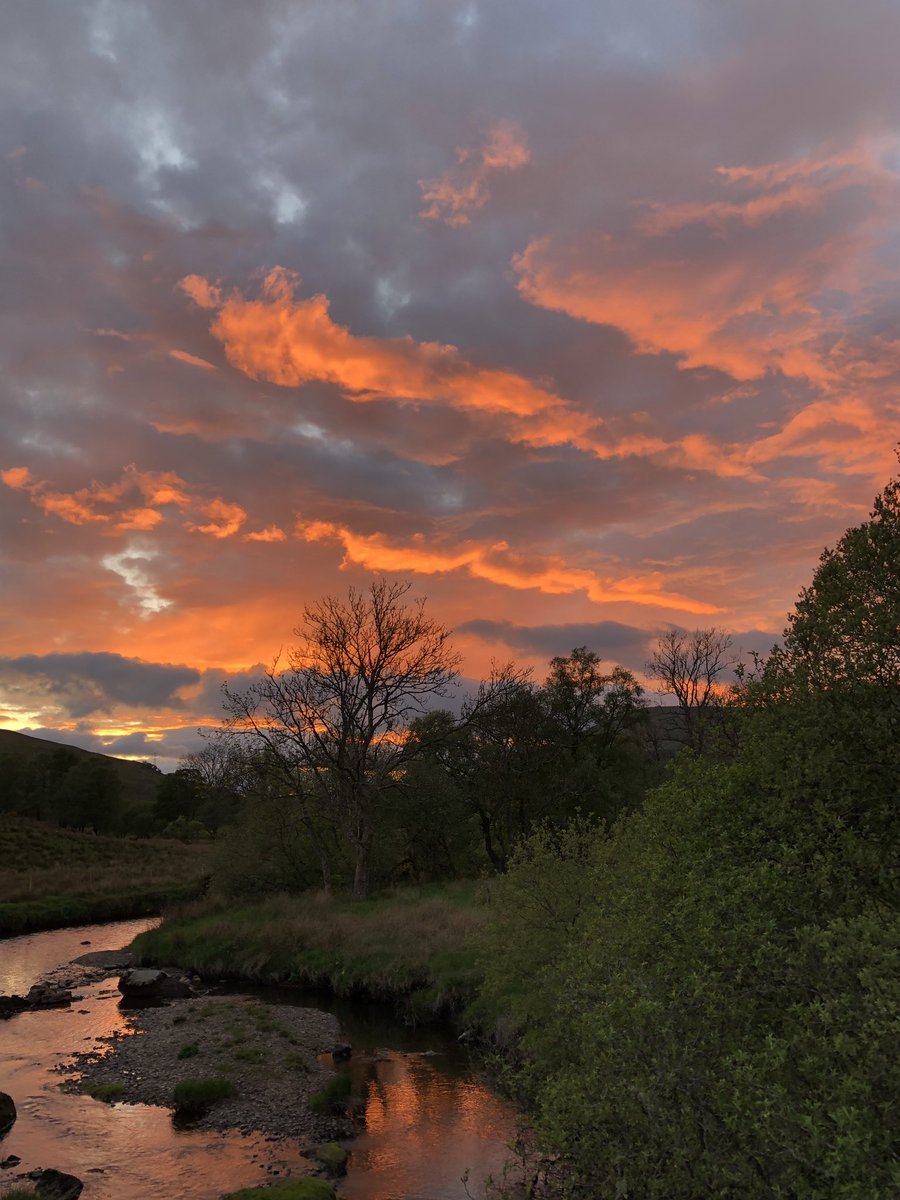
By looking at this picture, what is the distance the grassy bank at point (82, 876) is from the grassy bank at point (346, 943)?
11.8 meters

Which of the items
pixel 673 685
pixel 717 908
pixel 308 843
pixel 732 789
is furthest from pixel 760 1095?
pixel 673 685

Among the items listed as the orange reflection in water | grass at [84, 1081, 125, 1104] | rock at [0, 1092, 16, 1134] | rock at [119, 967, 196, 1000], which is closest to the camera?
the orange reflection in water

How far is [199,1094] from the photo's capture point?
2195cm

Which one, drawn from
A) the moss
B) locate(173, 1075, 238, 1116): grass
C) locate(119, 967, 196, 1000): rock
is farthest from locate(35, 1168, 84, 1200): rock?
locate(119, 967, 196, 1000): rock

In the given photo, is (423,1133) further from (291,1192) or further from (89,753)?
(89,753)

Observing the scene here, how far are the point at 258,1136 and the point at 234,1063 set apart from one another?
575cm

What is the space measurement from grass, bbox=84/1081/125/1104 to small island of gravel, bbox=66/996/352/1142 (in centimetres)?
3

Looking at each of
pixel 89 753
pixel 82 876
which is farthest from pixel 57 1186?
pixel 89 753

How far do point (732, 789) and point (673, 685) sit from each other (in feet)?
176

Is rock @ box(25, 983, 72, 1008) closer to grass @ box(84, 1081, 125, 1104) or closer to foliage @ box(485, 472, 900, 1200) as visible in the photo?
grass @ box(84, 1081, 125, 1104)

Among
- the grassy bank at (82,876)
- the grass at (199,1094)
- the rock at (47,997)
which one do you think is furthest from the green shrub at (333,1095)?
the grassy bank at (82,876)

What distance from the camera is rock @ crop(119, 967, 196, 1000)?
3503 centimetres

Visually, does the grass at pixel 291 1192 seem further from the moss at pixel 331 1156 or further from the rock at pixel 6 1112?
the rock at pixel 6 1112

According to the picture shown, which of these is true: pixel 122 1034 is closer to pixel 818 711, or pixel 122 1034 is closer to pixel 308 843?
pixel 308 843
